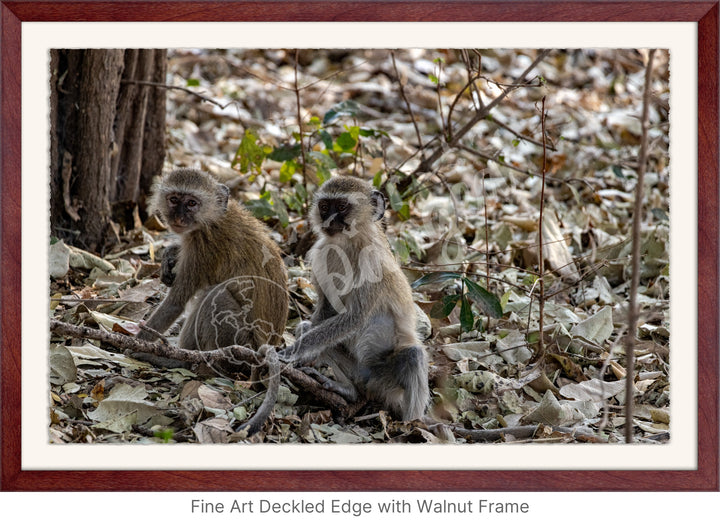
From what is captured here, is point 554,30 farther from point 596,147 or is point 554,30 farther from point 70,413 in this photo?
point 596,147

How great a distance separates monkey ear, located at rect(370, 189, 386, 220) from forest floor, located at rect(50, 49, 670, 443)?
2.16ft

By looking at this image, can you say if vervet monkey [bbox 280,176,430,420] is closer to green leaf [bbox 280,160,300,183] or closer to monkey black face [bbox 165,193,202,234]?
monkey black face [bbox 165,193,202,234]

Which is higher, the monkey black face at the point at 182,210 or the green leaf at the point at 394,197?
the green leaf at the point at 394,197

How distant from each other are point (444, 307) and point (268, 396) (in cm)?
177

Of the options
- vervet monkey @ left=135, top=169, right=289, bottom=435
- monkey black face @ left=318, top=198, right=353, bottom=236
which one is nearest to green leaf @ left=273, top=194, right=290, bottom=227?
vervet monkey @ left=135, top=169, right=289, bottom=435

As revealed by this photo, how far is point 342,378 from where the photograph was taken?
601cm

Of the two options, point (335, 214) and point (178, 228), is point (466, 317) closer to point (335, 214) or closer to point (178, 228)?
point (335, 214)

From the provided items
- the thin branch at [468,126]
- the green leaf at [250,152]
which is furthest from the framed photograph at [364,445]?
the green leaf at [250,152]

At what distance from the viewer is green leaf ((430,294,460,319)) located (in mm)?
6273

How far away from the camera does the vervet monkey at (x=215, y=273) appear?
6.29 m

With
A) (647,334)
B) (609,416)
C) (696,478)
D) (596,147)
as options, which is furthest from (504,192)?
(696,478)

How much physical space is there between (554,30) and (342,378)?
2.75 meters

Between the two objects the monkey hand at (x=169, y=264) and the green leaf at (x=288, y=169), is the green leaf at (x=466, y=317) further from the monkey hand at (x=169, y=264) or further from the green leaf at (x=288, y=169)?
the green leaf at (x=288, y=169)
